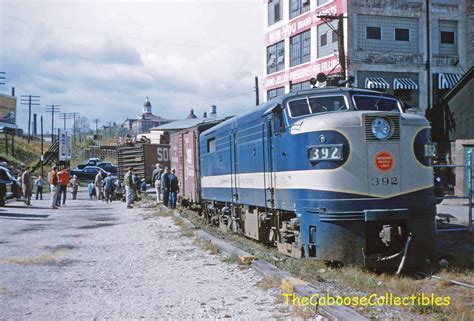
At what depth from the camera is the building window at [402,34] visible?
30766 millimetres

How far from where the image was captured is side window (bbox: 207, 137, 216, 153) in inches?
622

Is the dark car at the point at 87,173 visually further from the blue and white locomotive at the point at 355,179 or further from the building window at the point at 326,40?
the blue and white locomotive at the point at 355,179

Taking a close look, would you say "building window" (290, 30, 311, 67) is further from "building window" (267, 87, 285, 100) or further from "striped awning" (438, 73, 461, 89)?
"striped awning" (438, 73, 461, 89)

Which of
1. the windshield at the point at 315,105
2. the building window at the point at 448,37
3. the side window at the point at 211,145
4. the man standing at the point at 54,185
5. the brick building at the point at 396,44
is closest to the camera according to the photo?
the windshield at the point at 315,105

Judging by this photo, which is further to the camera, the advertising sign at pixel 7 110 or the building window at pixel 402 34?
the advertising sign at pixel 7 110

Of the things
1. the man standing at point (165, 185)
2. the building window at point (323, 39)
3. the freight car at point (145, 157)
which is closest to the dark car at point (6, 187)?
the man standing at point (165, 185)

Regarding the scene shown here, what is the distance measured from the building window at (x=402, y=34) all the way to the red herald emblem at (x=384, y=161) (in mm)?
24638

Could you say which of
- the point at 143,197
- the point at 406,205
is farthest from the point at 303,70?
the point at 406,205

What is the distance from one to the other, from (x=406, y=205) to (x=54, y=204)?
749 inches

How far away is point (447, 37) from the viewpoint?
105 feet

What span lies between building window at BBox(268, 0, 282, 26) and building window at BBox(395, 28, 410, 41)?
29.5 feet

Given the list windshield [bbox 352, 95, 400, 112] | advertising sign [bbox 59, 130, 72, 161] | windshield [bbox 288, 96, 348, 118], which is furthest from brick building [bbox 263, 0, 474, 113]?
advertising sign [bbox 59, 130, 72, 161]

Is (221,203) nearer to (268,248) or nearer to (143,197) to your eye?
(268,248)

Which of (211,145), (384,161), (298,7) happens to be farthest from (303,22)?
(384,161)
